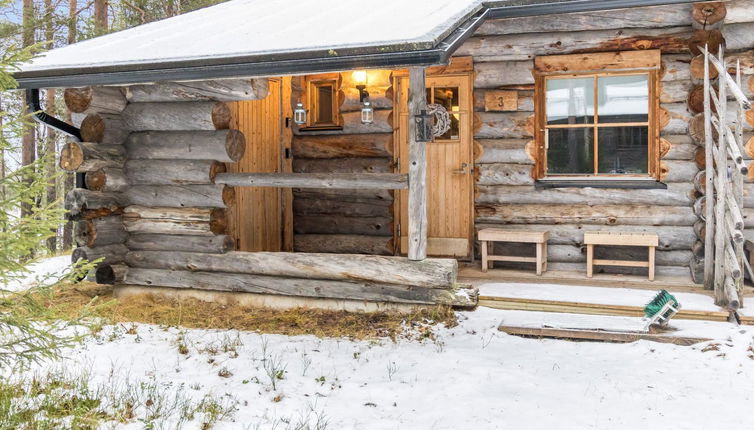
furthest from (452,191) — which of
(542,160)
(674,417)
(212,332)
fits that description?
(674,417)

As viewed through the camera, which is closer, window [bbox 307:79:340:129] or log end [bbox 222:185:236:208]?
log end [bbox 222:185:236:208]

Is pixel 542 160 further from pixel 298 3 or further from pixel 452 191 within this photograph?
pixel 298 3

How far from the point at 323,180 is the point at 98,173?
2642mm

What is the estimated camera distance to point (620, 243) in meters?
7.55

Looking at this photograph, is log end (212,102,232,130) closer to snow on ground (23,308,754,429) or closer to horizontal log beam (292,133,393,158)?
horizontal log beam (292,133,393,158)

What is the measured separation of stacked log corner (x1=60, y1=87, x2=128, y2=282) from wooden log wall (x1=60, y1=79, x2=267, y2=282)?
1 cm

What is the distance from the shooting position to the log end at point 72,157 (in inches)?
282

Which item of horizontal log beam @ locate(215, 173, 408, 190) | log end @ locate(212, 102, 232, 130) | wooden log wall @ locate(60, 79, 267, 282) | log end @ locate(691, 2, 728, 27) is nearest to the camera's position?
horizontal log beam @ locate(215, 173, 408, 190)

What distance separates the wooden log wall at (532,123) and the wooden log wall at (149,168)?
3298 millimetres

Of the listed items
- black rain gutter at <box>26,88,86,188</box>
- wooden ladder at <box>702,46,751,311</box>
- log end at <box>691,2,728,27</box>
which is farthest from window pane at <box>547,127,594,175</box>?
black rain gutter at <box>26,88,86,188</box>

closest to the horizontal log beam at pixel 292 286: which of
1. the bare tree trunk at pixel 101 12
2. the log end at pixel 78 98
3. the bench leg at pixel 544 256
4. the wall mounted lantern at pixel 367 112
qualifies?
the log end at pixel 78 98

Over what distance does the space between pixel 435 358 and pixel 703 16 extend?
4.87 m

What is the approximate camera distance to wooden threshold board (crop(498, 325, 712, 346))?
5.42 meters

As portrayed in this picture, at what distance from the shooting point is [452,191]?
28.2 ft
